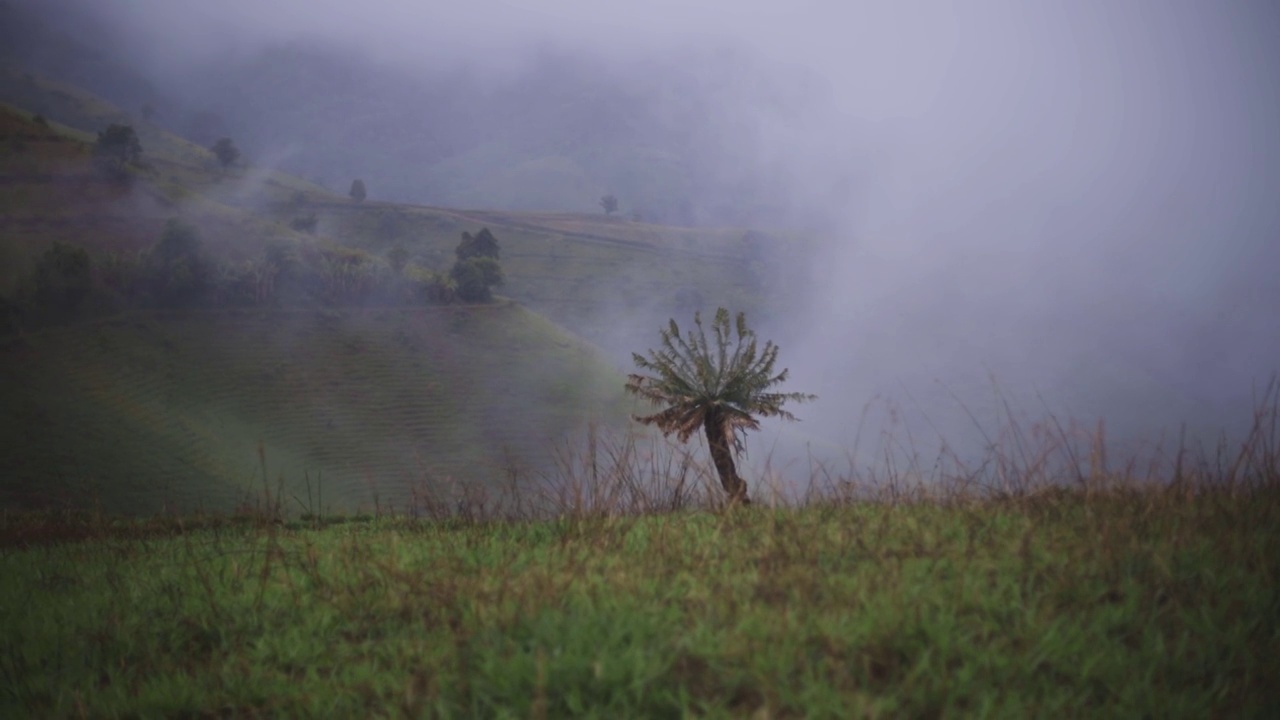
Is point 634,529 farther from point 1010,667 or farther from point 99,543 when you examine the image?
point 99,543

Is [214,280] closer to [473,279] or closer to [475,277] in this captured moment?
[473,279]

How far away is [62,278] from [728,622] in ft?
205

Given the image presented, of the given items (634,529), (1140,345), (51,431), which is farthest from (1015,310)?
(634,529)

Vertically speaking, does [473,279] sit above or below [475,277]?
below

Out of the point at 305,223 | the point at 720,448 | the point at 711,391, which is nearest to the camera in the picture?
the point at 720,448

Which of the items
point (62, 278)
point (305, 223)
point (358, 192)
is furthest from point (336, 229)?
point (62, 278)

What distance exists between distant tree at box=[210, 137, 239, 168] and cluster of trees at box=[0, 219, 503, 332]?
46353 mm

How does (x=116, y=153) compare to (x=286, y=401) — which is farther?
(x=116, y=153)

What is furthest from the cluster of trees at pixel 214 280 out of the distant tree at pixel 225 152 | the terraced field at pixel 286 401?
the distant tree at pixel 225 152

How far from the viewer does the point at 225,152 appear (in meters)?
108

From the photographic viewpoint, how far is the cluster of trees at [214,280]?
179 feet

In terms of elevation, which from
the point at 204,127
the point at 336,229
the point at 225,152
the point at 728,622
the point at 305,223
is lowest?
the point at 728,622

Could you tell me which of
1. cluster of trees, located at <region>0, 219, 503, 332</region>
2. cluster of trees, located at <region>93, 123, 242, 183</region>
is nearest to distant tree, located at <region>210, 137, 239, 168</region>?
cluster of trees, located at <region>93, 123, 242, 183</region>

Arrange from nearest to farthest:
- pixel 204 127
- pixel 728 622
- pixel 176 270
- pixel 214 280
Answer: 1. pixel 728 622
2. pixel 176 270
3. pixel 214 280
4. pixel 204 127
